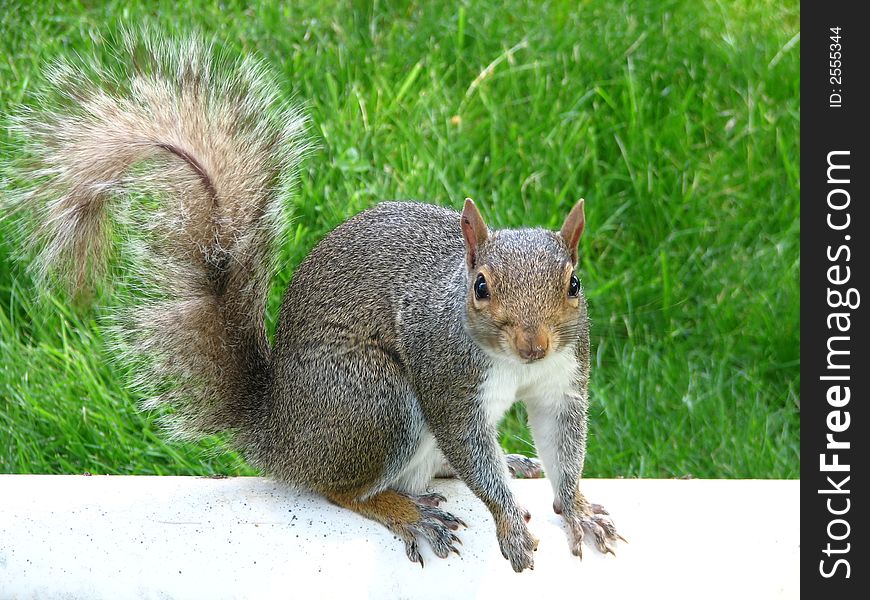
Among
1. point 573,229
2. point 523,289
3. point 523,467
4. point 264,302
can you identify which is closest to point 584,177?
point 523,467

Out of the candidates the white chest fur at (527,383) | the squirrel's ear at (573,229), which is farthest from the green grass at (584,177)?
the squirrel's ear at (573,229)

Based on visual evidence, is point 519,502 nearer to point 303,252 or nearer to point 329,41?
point 303,252

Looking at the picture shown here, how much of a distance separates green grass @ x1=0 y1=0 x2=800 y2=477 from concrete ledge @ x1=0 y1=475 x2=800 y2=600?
51cm

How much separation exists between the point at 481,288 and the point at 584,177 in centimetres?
146

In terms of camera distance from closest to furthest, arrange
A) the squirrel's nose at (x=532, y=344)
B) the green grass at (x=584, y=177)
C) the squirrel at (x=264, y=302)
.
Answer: the squirrel's nose at (x=532, y=344) → the squirrel at (x=264, y=302) → the green grass at (x=584, y=177)

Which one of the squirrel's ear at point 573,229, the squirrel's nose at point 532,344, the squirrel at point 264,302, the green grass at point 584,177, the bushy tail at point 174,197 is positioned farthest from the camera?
the green grass at point 584,177

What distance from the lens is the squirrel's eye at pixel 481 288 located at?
1.93 meters

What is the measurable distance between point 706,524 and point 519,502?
310 millimetres

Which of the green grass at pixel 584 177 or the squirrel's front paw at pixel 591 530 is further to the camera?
the green grass at pixel 584 177

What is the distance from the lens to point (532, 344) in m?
1.85

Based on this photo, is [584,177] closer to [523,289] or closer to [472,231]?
[472,231]

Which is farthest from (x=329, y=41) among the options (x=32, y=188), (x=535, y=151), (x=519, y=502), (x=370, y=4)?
(x=519, y=502)

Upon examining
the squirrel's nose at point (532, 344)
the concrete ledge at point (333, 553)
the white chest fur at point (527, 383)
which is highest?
the squirrel's nose at point (532, 344)

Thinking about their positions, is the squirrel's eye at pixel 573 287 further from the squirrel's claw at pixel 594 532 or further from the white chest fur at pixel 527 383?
the squirrel's claw at pixel 594 532
